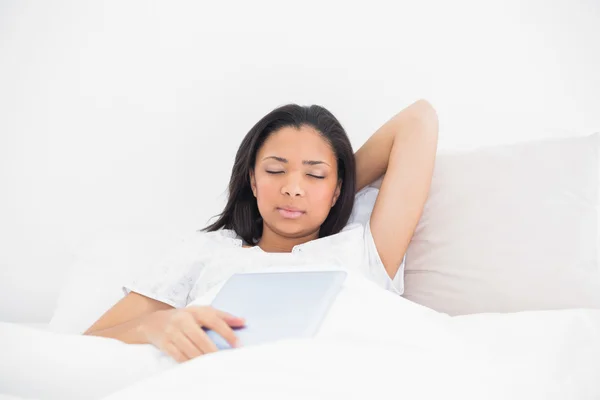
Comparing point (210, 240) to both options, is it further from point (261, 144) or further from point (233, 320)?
point (233, 320)

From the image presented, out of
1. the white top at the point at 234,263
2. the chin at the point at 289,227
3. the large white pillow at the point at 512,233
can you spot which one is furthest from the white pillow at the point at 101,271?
the large white pillow at the point at 512,233

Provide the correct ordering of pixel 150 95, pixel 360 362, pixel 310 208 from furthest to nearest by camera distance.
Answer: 1. pixel 150 95
2. pixel 310 208
3. pixel 360 362

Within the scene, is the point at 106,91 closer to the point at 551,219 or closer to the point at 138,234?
the point at 138,234

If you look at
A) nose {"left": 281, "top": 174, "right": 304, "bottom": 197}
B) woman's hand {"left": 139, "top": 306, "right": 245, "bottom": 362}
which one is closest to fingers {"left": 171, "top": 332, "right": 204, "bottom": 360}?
woman's hand {"left": 139, "top": 306, "right": 245, "bottom": 362}

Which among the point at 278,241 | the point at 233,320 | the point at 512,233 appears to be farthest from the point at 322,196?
the point at 233,320

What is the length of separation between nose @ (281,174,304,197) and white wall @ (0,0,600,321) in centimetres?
53

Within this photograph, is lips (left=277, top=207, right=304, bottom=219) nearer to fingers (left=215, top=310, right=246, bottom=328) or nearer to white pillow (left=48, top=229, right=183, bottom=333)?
white pillow (left=48, top=229, right=183, bottom=333)

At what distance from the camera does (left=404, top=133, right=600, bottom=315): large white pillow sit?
1.01 meters

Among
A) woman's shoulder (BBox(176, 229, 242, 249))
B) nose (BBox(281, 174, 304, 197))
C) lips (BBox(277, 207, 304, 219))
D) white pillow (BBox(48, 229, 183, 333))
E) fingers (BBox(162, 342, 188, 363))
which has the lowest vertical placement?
white pillow (BBox(48, 229, 183, 333))

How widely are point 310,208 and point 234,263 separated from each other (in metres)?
0.22

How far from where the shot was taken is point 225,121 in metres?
1.69

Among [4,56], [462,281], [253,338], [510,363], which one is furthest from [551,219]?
[4,56]

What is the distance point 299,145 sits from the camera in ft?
3.94

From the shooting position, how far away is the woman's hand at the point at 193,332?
670mm
